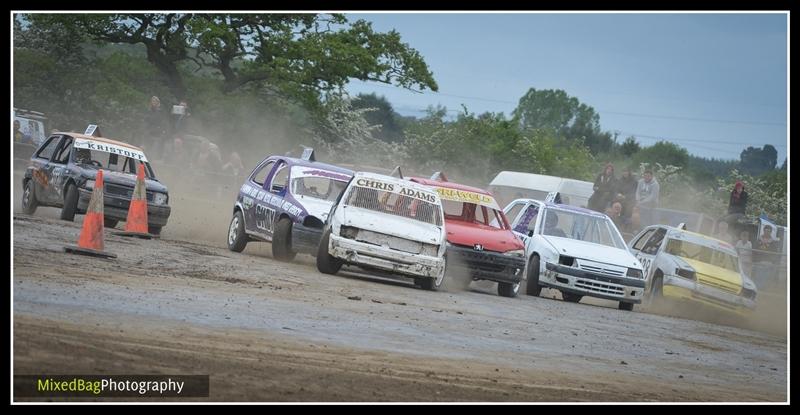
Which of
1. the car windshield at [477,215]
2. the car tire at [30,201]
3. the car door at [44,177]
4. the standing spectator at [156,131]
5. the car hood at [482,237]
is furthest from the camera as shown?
the standing spectator at [156,131]

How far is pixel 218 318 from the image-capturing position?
12.0 metres

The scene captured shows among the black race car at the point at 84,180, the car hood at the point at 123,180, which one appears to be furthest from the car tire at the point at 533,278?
the car hood at the point at 123,180

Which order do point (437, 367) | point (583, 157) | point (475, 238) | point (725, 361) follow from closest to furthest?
1. point (437, 367)
2. point (725, 361)
3. point (475, 238)
4. point (583, 157)

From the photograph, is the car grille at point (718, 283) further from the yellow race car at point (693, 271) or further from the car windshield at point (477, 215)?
the car windshield at point (477, 215)

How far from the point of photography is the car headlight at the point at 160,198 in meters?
21.7

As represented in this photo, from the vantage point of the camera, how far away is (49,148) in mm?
23250

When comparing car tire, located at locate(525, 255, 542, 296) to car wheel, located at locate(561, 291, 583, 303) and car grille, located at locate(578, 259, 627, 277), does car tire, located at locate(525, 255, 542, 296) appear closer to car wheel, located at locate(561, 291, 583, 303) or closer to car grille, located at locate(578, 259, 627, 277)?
car wheel, located at locate(561, 291, 583, 303)

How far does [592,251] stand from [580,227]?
105cm

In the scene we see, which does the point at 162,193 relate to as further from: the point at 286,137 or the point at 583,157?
the point at 583,157

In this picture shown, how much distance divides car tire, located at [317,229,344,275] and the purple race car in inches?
27.4

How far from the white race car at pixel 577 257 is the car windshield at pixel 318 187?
3117 mm

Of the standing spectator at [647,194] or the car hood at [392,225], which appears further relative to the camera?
the standing spectator at [647,194]
